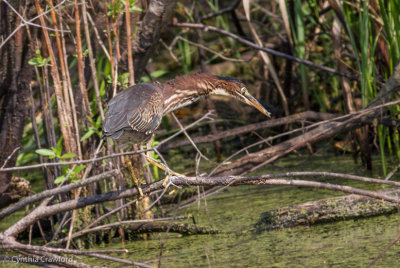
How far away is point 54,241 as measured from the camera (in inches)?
150

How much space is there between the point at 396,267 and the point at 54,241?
2.17 meters

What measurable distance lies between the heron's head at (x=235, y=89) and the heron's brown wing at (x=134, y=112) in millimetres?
682

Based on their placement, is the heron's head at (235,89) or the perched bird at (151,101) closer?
the perched bird at (151,101)

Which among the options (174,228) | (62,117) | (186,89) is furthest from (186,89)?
(174,228)

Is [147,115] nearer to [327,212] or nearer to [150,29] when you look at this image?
[150,29]

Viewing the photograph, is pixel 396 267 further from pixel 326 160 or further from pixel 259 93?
pixel 259 93

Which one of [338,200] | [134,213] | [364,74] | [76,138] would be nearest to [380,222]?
[338,200]

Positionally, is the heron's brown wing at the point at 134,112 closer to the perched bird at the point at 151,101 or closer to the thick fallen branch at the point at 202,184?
the perched bird at the point at 151,101

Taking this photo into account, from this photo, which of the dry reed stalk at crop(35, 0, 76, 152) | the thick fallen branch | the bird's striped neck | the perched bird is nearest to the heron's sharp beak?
the perched bird

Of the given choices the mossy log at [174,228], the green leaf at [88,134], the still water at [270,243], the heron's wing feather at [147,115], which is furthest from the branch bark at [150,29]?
the still water at [270,243]

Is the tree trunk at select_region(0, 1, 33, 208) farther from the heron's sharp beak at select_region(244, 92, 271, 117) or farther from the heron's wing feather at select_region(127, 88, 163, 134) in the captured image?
the heron's sharp beak at select_region(244, 92, 271, 117)

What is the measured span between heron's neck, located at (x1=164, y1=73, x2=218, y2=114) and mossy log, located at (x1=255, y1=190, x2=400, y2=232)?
962 millimetres

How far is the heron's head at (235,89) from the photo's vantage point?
404cm

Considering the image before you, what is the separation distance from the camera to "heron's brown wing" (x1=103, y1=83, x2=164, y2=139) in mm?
3152
